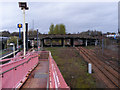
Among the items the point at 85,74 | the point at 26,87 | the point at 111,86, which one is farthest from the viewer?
the point at 85,74

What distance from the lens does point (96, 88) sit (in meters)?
7.37

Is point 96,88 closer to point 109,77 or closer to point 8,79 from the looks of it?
point 109,77

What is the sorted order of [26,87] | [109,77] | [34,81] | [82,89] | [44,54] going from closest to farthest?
[26,87]
[34,81]
[82,89]
[109,77]
[44,54]

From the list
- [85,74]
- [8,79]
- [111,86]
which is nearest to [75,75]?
[85,74]

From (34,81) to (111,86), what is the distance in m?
6.02

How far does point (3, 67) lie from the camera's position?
3.24 m

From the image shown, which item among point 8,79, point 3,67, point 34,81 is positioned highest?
point 3,67

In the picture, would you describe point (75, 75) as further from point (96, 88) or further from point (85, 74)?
point (96, 88)

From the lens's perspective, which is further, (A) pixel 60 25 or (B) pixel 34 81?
(A) pixel 60 25

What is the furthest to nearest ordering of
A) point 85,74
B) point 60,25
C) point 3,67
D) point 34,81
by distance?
point 60,25
point 85,74
point 34,81
point 3,67

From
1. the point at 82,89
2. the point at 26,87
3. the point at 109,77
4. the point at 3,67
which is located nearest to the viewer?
the point at 3,67

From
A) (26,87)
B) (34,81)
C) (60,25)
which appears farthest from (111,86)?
(60,25)

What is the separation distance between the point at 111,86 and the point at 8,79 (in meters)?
7.49

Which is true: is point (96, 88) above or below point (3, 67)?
below
